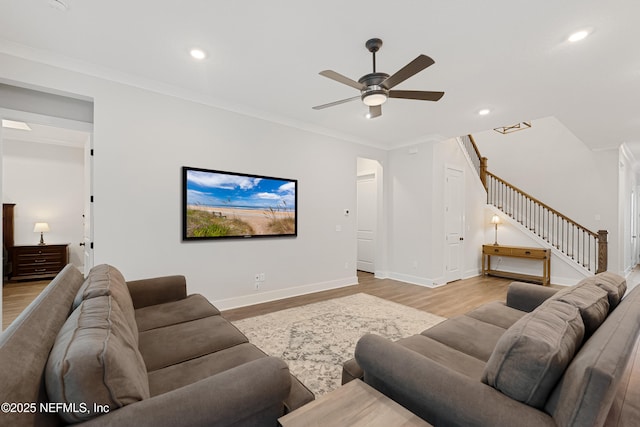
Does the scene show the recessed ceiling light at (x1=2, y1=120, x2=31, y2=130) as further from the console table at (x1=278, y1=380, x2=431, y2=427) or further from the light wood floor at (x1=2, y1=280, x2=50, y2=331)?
the console table at (x1=278, y1=380, x2=431, y2=427)

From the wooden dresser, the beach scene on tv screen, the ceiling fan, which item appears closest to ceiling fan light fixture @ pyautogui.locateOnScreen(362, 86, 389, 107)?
the ceiling fan

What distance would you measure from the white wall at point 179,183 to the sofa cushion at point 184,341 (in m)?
1.58

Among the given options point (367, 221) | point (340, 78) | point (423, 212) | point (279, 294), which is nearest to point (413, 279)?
point (423, 212)

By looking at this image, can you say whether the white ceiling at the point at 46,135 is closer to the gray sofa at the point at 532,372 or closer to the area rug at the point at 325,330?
the area rug at the point at 325,330

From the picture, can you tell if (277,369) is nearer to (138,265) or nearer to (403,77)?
(403,77)

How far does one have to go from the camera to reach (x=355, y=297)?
170 inches

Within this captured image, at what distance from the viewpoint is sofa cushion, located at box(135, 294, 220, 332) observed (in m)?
2.06

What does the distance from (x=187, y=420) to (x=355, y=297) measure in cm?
358

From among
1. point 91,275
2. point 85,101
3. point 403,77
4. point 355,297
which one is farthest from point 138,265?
point 403,77

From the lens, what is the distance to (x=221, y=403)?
1.00 m

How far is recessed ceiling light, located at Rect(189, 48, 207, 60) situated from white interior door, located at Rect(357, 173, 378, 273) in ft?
14.4

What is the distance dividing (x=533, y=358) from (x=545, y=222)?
6709 millimetres

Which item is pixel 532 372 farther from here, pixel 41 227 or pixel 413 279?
pixel 41 227

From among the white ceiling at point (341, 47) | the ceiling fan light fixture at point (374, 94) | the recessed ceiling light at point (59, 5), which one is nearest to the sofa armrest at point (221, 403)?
the ceiling fan light fixture at point (374, 94)
